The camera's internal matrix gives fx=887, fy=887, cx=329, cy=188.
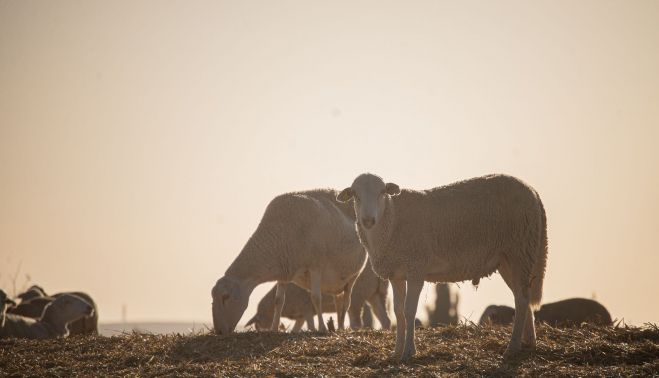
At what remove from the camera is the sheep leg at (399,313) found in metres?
12.4

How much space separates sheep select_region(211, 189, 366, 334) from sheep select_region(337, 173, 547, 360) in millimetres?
4260

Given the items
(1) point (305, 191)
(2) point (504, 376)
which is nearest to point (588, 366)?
(2) point (504, 376)

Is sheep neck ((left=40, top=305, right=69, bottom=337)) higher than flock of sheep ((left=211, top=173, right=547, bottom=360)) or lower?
lower

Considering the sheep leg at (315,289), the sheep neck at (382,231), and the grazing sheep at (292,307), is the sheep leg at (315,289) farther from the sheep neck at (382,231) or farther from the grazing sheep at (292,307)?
the grazing sheep at (292,307)

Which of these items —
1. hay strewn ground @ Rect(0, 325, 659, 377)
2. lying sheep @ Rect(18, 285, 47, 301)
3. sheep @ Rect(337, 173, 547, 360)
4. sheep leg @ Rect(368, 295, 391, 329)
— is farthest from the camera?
lying sheep @ Rect(18, 285, 47, 301)

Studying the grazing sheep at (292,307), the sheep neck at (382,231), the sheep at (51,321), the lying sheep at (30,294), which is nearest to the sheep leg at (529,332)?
the sheep neck at (382,231)

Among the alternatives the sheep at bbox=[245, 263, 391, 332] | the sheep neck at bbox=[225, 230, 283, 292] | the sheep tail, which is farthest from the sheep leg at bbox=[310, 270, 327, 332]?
the sheep tail

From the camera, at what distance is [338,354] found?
12.3 metres

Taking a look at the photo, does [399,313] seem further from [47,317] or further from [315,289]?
[47,317]

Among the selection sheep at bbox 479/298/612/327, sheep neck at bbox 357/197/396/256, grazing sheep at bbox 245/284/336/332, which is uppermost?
sheep neck at bbox 357/197/396/256

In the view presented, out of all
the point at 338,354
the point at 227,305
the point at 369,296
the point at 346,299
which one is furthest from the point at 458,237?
the point at 369,296

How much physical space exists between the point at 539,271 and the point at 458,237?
135cm

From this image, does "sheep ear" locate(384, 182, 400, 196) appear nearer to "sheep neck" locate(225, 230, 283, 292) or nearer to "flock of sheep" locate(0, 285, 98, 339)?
"sheep neck" locate(225, 230, 283, 292)

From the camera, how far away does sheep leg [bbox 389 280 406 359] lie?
1243 centimetres
